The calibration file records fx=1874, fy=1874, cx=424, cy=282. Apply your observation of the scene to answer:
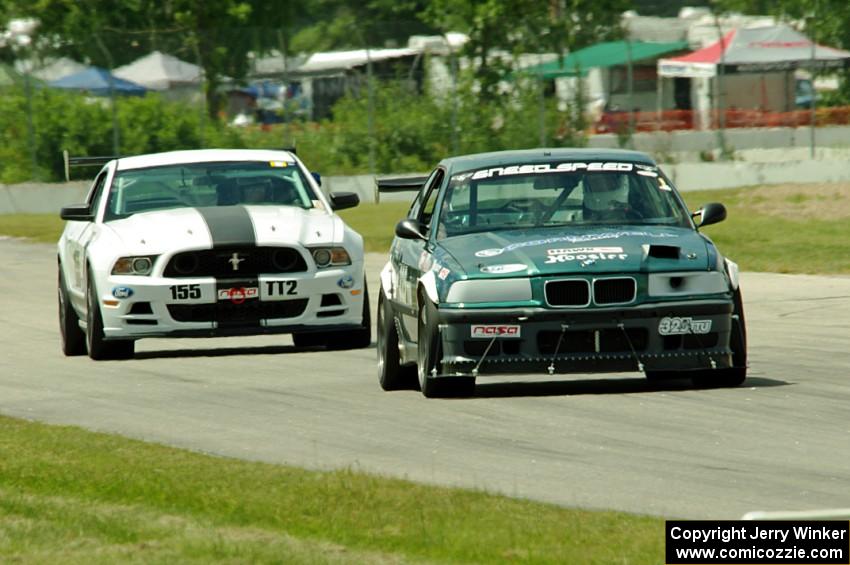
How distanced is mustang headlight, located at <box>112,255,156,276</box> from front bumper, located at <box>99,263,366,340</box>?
0.19 feet

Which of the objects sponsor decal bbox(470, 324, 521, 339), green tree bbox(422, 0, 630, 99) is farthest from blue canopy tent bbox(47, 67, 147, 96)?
sponsor decal bbox(470, 324, 521, 339)

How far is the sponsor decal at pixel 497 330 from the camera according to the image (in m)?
10.6

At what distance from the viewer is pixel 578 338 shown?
1055cm

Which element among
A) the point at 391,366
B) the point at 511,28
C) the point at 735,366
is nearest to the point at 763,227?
the point at 511,28

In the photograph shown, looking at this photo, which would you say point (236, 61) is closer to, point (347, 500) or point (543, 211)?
point (543, 211)

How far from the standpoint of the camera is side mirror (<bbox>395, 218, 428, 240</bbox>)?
11711 millimetres

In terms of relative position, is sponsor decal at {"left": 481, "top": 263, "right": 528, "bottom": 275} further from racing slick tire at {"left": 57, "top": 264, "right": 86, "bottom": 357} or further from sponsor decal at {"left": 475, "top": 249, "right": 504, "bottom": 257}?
racing slick tire at {"left": 57, "top": 264, "right": 86, "bottom": 357}

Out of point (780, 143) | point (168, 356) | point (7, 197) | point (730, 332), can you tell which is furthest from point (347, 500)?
point (780, 143)

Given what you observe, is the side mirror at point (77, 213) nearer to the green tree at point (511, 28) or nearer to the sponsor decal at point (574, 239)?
the sponsor decal at point (574, 239)

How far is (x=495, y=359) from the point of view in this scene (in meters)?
10.6

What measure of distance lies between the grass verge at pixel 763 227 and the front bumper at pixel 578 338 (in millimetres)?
11310

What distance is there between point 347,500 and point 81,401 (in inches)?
177

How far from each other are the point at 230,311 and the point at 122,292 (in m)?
0.81

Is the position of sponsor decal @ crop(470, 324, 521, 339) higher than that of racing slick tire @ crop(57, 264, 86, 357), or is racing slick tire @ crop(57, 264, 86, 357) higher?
sponsor decal @ crop(470, 324, 521, 339)
